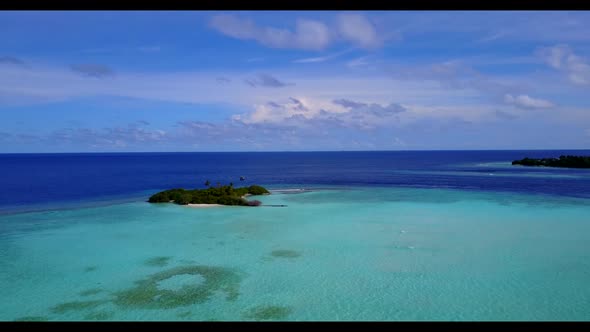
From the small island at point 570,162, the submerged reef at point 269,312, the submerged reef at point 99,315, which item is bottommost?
the submerged reef at point 99,315

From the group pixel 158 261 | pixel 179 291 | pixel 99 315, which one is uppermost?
pixel 158 261

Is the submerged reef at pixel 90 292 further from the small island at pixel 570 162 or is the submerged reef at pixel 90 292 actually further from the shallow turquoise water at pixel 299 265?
the small island at pixel 570 162

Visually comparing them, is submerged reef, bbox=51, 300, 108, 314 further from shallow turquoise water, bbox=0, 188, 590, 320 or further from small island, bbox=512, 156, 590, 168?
small island, bbox=512, 156, 590, 168

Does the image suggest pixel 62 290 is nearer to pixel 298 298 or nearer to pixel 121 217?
pixel 298 298

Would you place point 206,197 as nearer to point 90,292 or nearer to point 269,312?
point 90,292

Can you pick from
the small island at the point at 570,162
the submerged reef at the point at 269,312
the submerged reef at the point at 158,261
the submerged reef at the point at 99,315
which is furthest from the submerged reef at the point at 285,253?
the small island at the point at 570,162

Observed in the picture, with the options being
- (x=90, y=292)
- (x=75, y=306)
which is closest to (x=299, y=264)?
(x=90, y=292)
